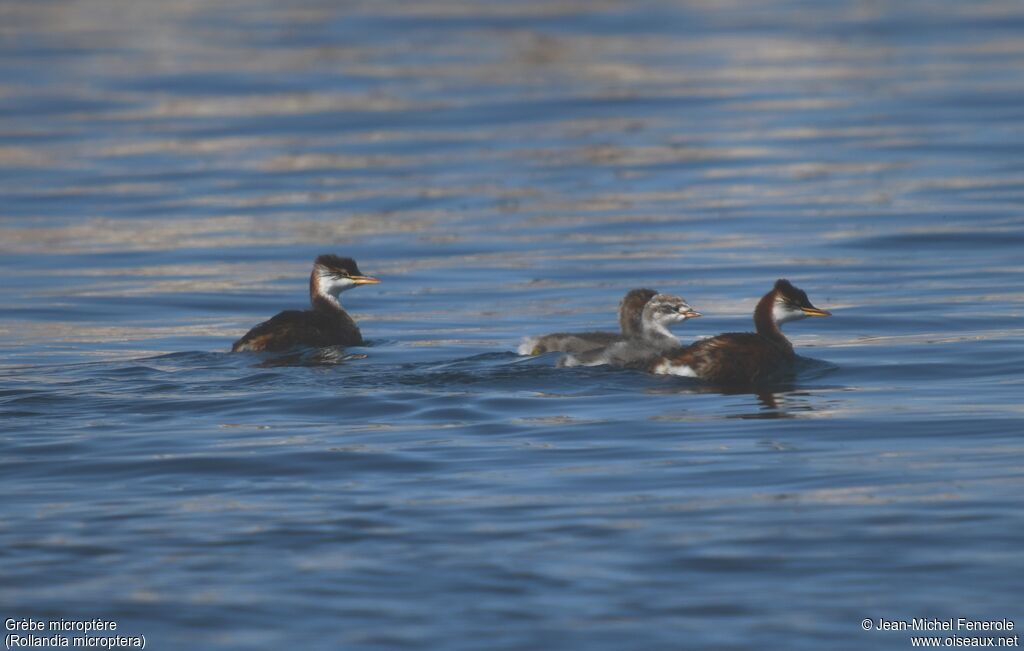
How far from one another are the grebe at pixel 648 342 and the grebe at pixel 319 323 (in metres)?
2.39

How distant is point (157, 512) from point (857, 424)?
447 cm

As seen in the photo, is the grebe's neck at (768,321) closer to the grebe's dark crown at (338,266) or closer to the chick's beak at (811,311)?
the chick's beak at (811,311)

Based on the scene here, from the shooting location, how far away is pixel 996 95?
100ft

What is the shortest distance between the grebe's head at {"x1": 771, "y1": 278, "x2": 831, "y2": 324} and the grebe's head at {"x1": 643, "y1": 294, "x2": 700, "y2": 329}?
2.12ft

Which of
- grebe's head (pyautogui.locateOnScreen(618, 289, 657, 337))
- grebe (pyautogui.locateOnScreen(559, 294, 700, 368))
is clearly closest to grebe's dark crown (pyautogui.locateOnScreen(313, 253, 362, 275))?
grebe's head (pyautogui.locateOnScreen(618, 289, 657, 337))

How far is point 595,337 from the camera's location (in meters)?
13.4

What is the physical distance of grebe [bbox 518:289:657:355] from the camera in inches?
522

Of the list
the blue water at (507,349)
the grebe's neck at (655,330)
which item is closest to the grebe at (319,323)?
the blue water at (507,349)

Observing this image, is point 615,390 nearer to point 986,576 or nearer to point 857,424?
point 857,424

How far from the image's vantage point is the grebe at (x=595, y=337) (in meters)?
13.2

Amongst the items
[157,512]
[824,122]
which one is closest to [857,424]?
[157,512]

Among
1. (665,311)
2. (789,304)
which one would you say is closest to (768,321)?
(789,304)

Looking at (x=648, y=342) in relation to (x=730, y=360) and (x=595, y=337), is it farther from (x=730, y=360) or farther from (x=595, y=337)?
(x=730, y=360)

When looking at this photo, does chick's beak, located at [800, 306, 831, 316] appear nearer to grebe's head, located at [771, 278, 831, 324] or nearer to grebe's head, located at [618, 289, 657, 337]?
grebe's head, located at [771, 278, 831, 324]
